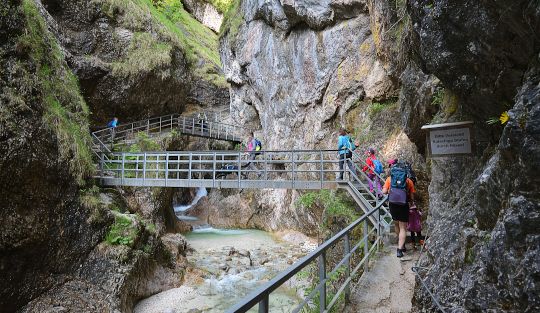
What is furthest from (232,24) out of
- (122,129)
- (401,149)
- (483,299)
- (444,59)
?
(483,299)

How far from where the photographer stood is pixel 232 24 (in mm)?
23562

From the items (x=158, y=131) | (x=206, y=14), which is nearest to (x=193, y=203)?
(x=158, y=131)

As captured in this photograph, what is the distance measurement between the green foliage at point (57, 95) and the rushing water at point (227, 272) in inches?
163

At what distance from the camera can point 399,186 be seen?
19.0 feet

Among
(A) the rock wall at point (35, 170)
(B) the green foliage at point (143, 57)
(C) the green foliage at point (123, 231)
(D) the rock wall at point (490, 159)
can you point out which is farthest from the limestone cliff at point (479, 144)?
(B) the green foliage at point (143, 57)

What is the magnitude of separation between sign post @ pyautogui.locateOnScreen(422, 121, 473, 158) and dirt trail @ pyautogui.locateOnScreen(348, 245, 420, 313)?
1842 millimetres

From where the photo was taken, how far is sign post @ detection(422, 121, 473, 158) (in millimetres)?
Answer: 4016

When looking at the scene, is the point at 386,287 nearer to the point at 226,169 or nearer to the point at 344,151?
the point at 344,151

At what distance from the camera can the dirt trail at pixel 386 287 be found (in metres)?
4.28

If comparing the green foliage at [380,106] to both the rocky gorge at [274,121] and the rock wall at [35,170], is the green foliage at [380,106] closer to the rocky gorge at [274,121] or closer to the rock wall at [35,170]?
the rocky gorge at [274,121]

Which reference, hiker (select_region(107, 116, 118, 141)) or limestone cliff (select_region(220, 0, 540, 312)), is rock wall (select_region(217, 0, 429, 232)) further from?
hiker (select_region(107, 116, 118, 141))

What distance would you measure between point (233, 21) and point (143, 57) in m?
7.91

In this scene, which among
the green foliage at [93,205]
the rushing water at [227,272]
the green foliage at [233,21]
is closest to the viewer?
the rushing water at [227,272]

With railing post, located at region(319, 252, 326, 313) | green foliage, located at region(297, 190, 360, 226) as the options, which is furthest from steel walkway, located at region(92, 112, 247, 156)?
railing post, located at region(319, 252, 326, 313)
